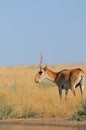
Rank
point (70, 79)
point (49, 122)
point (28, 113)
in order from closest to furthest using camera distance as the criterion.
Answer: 1. point (49, 122)
2. point (28, 113)
3. point (70, 79)

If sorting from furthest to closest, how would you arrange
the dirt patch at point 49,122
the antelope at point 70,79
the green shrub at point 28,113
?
1. the antelope at point 70,79
2. the green shrub at point 28,113
3. the dirt patch at point 49,122

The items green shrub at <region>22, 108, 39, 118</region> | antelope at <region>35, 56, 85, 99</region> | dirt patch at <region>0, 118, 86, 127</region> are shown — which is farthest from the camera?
antelope at <region>35, 56, 85, 99</region>

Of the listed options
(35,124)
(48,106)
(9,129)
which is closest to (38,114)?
(48,106)

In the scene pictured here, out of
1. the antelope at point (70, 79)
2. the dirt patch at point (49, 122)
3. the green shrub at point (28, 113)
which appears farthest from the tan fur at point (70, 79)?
the dirt patch at point (49, 122)

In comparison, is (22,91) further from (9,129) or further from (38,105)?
(9,129)

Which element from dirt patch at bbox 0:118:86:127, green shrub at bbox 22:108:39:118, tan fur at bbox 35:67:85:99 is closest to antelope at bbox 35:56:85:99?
tan fur at bbox 35:67:85:99

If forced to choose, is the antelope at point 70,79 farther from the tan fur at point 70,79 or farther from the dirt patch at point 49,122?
the dirt patch at point 49,122

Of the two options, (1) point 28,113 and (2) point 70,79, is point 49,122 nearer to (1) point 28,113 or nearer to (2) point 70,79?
(1) point 28,113

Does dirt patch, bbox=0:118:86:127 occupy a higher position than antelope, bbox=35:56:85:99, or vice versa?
antelope, bbox=35:56:85:99

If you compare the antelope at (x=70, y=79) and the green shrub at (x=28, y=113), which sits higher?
the antelope at (x=70, y=79)

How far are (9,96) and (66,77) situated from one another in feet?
8.32

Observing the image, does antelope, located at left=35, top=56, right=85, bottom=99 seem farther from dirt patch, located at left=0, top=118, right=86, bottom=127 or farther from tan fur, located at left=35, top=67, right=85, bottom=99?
dirt patch, located at left=0, top=118, right=86, bottom=127

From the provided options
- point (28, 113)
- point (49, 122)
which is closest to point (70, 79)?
point (28, 113)

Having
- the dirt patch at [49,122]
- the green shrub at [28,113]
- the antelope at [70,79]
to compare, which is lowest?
the dirt patch at [49,122]
